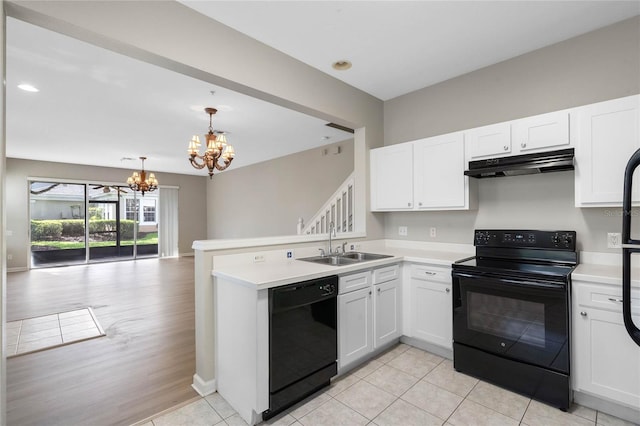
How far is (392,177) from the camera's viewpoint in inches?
135

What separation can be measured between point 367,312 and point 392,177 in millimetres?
1531

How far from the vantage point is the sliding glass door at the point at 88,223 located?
7789 millimetres

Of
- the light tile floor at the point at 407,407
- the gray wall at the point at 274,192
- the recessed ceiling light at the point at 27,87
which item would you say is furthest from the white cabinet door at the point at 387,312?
Result: the recessed ceiling light at the point at 27,87

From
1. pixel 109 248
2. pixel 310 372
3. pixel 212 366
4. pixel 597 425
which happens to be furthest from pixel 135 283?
pixel 597 425

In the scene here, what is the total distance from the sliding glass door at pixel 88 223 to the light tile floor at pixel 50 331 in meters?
5.18

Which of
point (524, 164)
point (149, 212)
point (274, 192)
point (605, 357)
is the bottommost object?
point (605, 357)

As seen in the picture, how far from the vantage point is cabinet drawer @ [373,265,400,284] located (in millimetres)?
2736

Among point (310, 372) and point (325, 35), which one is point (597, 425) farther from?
point (325, 35)

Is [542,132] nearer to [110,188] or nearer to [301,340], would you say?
[301,340]

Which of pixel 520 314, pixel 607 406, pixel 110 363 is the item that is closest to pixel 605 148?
pixel 520 314

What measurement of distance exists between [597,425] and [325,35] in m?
3.31

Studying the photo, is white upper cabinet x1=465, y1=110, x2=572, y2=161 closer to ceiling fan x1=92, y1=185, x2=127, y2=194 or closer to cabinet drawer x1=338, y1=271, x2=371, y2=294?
cabinet drawer x1=338, y1=271, x2=371, y2=294

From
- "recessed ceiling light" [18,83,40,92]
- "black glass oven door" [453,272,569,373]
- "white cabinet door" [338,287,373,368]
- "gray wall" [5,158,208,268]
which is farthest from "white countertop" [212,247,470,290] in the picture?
"gray wall" [5,158,208,268]

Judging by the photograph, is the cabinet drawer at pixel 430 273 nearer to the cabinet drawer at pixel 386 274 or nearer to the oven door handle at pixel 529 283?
the cabinet drawer at pixel 386 274
